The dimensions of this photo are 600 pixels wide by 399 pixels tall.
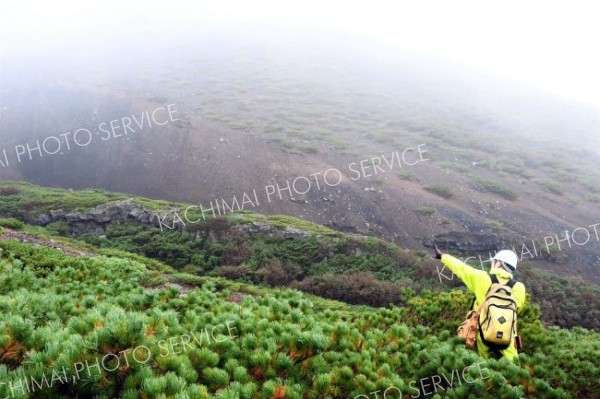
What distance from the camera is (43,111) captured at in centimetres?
4909

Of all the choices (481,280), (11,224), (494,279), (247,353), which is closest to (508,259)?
(494,279)

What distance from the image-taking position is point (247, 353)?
17.5 feet

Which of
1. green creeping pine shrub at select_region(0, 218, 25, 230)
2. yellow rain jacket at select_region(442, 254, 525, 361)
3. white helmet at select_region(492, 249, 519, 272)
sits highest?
white helmet at select_region(492, 249, 519, 272)

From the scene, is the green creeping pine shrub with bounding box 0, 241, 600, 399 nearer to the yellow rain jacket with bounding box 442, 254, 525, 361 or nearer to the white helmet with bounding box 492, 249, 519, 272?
the yellow rain jacket with bounding box 442, 254, 525, 361

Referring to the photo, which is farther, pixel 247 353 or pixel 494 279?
pixel 494 279

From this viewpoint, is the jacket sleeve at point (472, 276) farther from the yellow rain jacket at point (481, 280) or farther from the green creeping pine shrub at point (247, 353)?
the green creeping pine shrub at point (247, 353)

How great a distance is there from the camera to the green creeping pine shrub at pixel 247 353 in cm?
420

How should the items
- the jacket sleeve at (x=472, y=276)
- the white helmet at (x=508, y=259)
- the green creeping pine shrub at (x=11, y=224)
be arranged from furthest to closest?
1. the green creeping pine shrub at (x=11, y=224)
2. the white helmet at (x=508, y=259)
3. the jacket sleeve at (x=472, y=276)

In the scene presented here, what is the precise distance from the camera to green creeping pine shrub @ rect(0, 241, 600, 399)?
4203 millimetres

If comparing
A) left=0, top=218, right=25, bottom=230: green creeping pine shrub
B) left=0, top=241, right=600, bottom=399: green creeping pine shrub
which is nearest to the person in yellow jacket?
left=0, top=241, right=600, bottom=399: green creeping pine shrub

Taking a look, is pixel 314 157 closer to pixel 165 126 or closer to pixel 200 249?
pixel 165 126

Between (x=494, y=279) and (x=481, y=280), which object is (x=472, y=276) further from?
(x=494, y=279)

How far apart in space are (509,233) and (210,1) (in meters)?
130

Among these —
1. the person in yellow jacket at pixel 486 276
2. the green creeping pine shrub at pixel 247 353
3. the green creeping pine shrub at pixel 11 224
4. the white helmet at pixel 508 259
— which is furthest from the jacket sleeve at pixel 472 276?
the green creeping pine shrub at pixel 11 224
